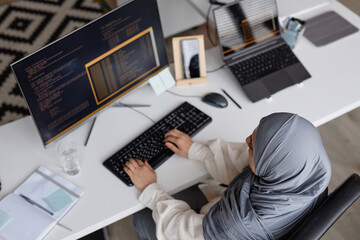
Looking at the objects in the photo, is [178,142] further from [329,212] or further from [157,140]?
[329,212]

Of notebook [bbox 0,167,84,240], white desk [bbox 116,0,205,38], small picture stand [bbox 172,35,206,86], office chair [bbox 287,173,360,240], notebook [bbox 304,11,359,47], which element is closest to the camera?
office chair [bbox 287,173,360,240]

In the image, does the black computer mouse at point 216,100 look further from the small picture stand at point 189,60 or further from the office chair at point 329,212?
the office chair at point 329,212

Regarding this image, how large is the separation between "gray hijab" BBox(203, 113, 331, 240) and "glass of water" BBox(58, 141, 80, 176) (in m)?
0.54

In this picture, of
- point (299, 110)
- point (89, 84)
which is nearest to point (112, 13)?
point (89, 84)

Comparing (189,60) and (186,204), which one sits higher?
(189,60)

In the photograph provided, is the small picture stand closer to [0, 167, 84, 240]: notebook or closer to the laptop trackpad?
the laptop trackpad

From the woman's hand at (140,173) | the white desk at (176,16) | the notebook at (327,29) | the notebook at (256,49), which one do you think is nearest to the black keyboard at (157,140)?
the woman's hand at (140,173)

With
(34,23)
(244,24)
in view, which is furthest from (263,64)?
(34,23)

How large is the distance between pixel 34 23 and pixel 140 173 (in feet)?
7.10

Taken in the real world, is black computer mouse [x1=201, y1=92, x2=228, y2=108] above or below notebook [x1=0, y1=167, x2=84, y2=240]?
above

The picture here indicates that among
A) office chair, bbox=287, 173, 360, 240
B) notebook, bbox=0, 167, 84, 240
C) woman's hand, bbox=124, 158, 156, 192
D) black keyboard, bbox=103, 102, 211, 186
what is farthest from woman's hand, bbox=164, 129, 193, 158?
office chair, bbox=287, 173, 360, 240

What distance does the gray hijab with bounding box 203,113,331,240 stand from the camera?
1.12m

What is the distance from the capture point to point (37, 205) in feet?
4.52

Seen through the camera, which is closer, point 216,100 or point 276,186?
point 276,186
